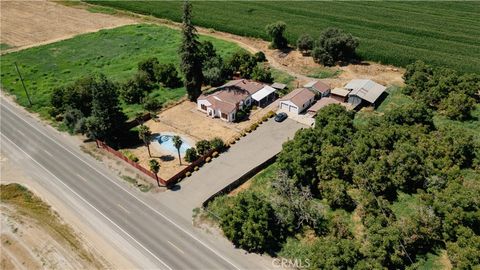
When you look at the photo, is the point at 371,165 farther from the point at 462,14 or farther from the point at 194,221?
the point at 462,14

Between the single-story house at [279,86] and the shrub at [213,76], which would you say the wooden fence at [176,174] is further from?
the single-story house at [279,86]

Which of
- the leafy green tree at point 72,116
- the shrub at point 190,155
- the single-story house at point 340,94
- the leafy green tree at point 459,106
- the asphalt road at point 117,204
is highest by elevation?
the leafy green tree at point 459,106

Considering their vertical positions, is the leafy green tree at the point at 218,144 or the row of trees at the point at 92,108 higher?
the row of trees at the point at 92,108

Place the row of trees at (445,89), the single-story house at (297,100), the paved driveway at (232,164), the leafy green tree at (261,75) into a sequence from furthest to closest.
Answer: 1. the leafy green tree at (261,75)
2. the single-story house at (297,100)
3. the row of trees at (445,89)
4. the paved driveway at (232,164)

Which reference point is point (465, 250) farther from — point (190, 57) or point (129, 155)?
point (190, 57)

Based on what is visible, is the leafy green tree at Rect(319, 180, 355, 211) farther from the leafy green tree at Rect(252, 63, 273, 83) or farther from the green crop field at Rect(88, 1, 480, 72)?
the green crop field at Rect(88, 1, 480, 72)

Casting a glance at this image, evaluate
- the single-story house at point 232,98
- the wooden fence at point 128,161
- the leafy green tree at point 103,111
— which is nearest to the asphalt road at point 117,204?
the wooden fence at point 128,161

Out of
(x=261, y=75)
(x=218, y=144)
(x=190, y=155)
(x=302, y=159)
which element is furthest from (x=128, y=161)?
(x=261, y=75)
